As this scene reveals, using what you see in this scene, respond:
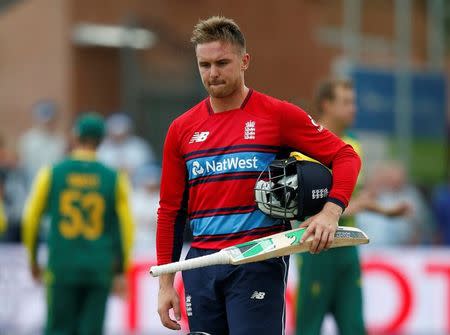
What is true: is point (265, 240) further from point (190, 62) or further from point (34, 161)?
point (190, 62)

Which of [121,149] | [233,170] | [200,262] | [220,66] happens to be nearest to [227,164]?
[233,170]

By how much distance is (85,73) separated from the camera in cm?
1992

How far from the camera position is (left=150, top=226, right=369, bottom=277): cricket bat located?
5.84m

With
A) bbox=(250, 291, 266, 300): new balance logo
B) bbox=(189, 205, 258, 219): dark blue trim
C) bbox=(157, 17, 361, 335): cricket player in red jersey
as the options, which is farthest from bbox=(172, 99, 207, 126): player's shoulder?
bbox=(250, 291, 266, 300): new balance logo

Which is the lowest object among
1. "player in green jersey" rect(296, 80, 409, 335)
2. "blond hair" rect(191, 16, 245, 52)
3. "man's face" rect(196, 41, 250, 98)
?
"player in green jersey" rect(296, 80, 409, 335)

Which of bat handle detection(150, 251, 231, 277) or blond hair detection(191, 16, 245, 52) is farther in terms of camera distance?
blond hair detection(191, 16, 245, 52)

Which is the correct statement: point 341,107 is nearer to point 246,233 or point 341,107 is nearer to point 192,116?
point 192,116

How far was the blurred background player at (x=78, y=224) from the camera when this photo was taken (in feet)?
35.0

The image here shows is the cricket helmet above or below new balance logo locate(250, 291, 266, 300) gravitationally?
above

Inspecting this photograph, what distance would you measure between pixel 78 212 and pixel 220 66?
480 cm

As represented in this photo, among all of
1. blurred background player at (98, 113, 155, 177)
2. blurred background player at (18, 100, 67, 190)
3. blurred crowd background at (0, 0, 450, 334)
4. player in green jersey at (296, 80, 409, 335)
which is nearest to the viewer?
player in green jersey at (296, 80, 409, 335)

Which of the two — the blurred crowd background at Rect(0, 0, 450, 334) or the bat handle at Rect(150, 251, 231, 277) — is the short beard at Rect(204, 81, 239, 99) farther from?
the blurred crowd background at Rect(0, 0, 450, 334)

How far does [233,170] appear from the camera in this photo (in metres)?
6.23

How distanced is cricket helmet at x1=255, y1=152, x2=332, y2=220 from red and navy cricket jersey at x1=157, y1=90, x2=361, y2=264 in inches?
5.3
